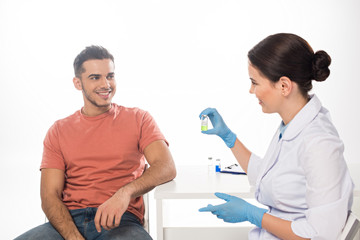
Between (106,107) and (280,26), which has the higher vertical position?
(280,26)

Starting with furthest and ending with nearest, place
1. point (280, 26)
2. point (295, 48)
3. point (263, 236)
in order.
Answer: point (280, 26) → point (263, 236) → point (295, 48)

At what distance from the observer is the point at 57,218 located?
5.65ft

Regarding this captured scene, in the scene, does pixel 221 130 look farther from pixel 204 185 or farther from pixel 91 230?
pixel 91 230

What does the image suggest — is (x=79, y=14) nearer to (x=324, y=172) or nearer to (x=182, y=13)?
(x=182, y=13)

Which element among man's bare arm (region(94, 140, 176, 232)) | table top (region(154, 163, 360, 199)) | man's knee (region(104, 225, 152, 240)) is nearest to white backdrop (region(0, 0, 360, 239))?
table top (region(154, 163, 360, 199))

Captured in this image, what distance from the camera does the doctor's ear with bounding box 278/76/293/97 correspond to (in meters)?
1.27

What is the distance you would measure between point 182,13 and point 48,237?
7.22 ft

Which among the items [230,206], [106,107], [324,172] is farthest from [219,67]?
[324,172]

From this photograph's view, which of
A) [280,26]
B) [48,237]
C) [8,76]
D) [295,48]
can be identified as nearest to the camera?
[295,48]

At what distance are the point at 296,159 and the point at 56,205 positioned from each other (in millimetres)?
1071

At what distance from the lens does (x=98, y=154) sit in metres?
1.88

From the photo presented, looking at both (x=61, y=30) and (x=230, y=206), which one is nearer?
(x=230, y=206)

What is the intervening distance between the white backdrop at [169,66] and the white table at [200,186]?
1.29 m

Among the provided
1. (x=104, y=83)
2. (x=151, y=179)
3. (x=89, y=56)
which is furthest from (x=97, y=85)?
(x=151, y=179)
